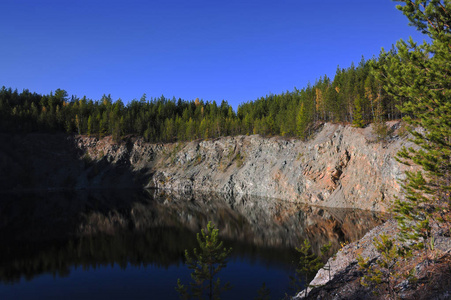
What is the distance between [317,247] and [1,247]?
141ft

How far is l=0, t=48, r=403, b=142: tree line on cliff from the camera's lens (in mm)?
78062

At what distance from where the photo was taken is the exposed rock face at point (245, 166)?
5975cm

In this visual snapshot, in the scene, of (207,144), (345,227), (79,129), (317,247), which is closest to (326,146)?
(345,227)

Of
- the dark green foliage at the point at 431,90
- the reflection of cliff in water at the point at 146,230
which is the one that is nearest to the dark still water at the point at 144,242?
the reflection of cliff in water at the point at 146,230

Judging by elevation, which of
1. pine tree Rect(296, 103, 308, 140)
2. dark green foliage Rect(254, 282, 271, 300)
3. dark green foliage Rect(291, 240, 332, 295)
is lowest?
dark green foliage Rect(254, 282, 271, 300)

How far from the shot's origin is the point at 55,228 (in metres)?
49.3

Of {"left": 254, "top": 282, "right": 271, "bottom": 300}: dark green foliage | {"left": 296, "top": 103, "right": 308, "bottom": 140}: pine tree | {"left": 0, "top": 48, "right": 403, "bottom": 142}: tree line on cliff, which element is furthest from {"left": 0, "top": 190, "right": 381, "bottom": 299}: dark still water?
{"left": 0, "top": 48, "right": 403, "bottom": 142}: tree line on cliff

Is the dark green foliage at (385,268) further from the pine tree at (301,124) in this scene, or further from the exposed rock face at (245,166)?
the pine tree at (301,124)

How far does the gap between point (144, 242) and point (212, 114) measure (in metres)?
94.4

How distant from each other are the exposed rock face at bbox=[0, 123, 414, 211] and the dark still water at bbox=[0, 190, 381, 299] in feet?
23.8

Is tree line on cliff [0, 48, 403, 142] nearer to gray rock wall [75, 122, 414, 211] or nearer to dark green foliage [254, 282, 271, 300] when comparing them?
A: gray rock wall [75, 122, 414, 211]

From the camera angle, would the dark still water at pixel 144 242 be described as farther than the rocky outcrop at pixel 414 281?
Yes

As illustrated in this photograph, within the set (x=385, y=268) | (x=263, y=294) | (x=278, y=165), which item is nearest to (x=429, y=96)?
(x=385, y=268)

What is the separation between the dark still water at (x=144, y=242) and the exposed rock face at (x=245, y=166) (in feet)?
23.8
